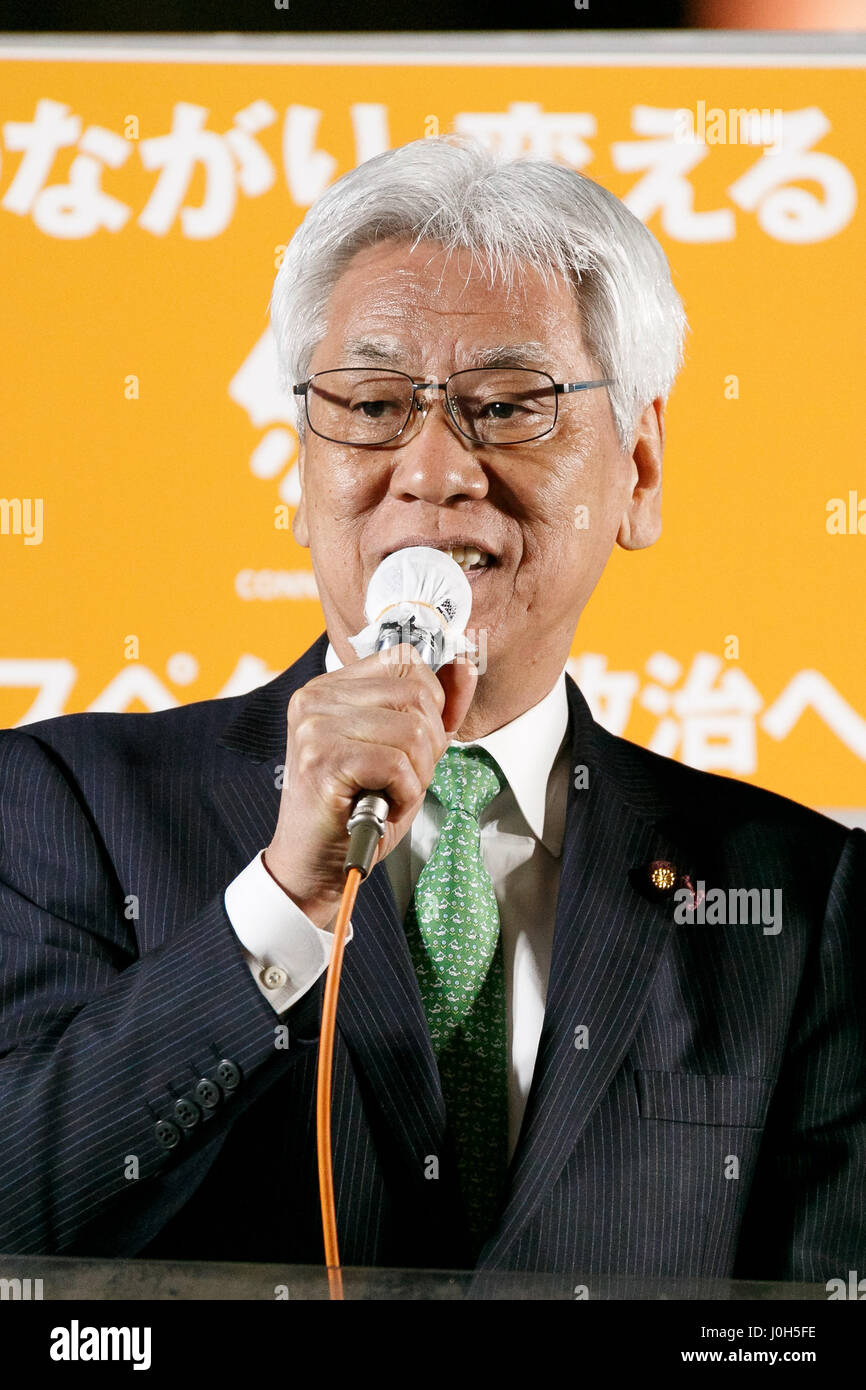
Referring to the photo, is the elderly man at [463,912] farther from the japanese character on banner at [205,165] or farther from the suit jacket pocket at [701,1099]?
the japanese character on banner at [205,165]

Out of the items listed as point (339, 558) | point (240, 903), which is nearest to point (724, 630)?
point (339, 558)

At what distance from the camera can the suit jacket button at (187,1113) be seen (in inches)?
48.5

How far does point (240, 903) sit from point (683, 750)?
786 mm

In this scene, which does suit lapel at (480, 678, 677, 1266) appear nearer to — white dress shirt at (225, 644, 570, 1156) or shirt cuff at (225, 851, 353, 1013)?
white dress shirt at (225, 644, 570, 1156)

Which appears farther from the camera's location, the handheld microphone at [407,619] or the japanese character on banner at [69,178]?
the japanese character on banner at [69,178]

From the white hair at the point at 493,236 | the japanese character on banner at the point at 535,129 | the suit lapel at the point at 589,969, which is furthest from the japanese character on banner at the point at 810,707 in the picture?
the japanese character on banner at the point at 535,129

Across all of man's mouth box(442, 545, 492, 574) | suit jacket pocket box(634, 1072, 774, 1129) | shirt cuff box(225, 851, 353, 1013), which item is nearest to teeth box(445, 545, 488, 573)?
man's mouth box(442, 545, 492, 574)

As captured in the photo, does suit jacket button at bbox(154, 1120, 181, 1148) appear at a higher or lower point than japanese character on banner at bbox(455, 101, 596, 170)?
lower

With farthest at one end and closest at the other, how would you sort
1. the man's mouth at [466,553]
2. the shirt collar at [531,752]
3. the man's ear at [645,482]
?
the man's ear at [645,482] → the shirt collar at [531,752] → the man's mouth at [466,553]

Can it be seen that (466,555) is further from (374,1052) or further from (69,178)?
(69,178)

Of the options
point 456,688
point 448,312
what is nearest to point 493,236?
point 448,312

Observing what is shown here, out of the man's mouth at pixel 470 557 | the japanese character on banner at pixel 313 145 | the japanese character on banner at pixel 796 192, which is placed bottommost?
the man's mouth at pixel 470 557

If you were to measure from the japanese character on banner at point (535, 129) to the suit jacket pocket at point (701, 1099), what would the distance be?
111cm

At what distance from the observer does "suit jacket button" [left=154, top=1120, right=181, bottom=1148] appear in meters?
1.24
